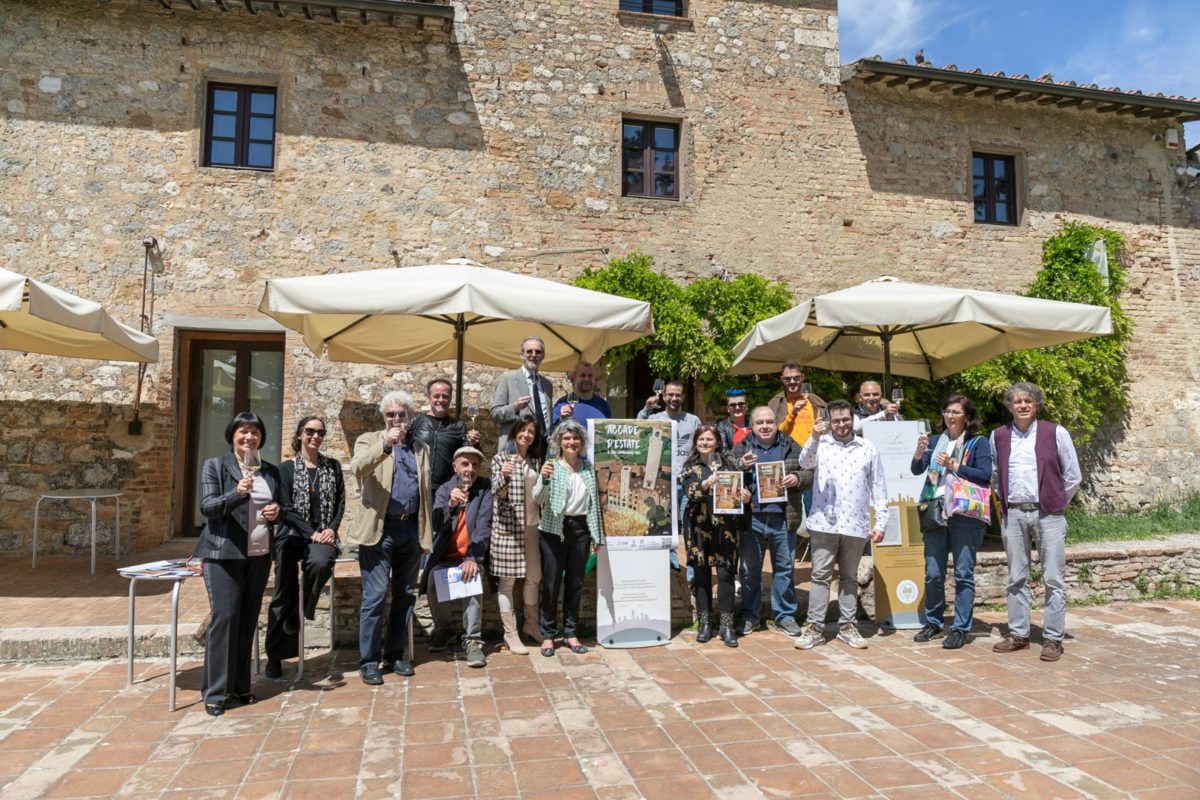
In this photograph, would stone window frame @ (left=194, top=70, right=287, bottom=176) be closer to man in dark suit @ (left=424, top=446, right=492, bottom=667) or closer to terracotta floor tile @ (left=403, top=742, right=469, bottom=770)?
man in dark suit @ (left=424, top=446, right=492, bottom=667)

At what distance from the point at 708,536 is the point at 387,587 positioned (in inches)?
88.9

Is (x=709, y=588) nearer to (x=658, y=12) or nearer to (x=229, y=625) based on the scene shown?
(x=229, y=625)

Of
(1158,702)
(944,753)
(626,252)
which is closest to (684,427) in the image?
(944,753)

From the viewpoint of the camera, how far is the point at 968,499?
201 inches

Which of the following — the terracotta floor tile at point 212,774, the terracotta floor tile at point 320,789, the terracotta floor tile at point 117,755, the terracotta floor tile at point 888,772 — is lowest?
the terracotta floor tile at point 117,755

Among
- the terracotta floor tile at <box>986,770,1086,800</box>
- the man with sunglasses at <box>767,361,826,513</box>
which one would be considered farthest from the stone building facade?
the terracotta floor tile at <box>986,770,1086,800</box>

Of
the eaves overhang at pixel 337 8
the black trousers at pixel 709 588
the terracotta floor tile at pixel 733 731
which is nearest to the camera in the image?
the terracotta floor tile at pixel 733 731

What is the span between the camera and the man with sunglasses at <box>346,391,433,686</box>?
14.5ft

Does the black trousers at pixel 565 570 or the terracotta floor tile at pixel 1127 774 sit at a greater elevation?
the black trousers at pixel 565 570

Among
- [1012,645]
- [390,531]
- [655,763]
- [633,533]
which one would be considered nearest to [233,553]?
[390,531]

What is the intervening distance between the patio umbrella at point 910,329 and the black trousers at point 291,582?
412 cm

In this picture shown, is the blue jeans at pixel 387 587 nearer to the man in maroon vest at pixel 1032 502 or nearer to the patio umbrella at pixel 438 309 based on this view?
the patio umbrella at pixel 438 309

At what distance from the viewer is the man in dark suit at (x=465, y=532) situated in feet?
15.6

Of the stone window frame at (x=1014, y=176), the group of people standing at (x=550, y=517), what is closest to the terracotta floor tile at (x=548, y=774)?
the group of people standing at (x=550, y=517)
